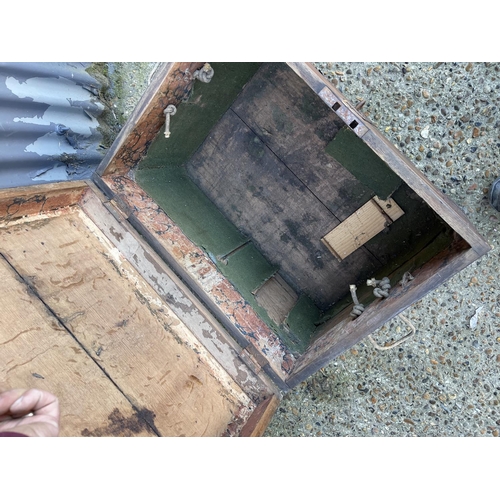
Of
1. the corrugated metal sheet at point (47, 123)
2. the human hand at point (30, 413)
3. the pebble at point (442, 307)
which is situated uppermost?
the corrugated metal sheet at point (47, 123)

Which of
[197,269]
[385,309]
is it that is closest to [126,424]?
[197,269]

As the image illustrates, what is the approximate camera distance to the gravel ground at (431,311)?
2461 mm

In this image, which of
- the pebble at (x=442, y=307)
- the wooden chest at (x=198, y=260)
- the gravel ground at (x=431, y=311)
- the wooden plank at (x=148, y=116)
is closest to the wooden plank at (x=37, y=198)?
the wooden chest at (x=198, y=260)

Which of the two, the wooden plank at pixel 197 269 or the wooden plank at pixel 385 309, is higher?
the wooden plank at pixel 197 269

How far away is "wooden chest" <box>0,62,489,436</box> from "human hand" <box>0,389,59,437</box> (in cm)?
24

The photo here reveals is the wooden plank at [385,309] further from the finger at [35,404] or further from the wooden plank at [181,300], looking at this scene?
the finger at [35,404]

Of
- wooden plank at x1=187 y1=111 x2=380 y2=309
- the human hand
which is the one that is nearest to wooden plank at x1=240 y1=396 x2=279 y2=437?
the human hand

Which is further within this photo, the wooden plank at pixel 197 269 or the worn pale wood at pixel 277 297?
the worn pale wood at pixel 277 297

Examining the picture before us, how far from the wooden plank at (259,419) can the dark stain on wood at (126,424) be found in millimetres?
350

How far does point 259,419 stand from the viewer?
1633mm

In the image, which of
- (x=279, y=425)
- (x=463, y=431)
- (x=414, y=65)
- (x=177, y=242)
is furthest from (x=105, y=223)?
(x=463, y=431)

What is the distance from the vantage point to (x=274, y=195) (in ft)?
8.31

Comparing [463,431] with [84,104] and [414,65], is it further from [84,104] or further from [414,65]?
[84,104]

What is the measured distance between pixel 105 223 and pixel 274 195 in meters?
1.08
